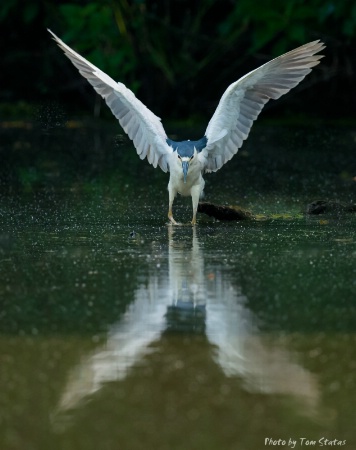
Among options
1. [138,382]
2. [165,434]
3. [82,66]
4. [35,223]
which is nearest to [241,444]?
[165,434]

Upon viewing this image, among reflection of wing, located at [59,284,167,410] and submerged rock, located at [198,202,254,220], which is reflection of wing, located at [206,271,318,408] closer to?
reflection of wing, located at [59,284,167,410]

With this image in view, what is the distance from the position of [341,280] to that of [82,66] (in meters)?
3.41

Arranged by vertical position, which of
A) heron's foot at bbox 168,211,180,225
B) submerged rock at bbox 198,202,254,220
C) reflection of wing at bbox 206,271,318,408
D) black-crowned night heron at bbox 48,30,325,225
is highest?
black-crowned night heron at bbox 48,30,325,225

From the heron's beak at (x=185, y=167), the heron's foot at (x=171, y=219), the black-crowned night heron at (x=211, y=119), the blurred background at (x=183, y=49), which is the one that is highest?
the blurred background at (x=183, y=49)

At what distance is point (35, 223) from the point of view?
7.53 m

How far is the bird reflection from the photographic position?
4.01 meters

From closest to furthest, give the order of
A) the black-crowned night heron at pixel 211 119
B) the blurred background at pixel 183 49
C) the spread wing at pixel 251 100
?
the black-crowned night heron at pixel 211 119 < the spread wing at pixel 251 100 < the blurred background at pixel 183 49

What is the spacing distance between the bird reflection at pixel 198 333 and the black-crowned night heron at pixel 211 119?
186 cm

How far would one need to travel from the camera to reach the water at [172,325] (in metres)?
3.66

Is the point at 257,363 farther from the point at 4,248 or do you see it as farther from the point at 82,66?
the point at 82,66

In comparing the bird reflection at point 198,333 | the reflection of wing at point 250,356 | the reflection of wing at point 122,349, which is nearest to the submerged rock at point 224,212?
the bird reflection at point 198,333

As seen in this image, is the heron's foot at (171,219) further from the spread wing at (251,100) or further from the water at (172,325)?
the spread wing at (251,100)

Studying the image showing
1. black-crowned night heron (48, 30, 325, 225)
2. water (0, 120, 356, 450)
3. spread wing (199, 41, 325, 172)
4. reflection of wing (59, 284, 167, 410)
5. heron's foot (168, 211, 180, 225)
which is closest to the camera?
water (0, 120, 356, 450)

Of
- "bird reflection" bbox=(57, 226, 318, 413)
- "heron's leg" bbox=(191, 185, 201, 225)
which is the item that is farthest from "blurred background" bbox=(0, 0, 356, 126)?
"bird reflection" bbox=(57, 226, 318, 413)
